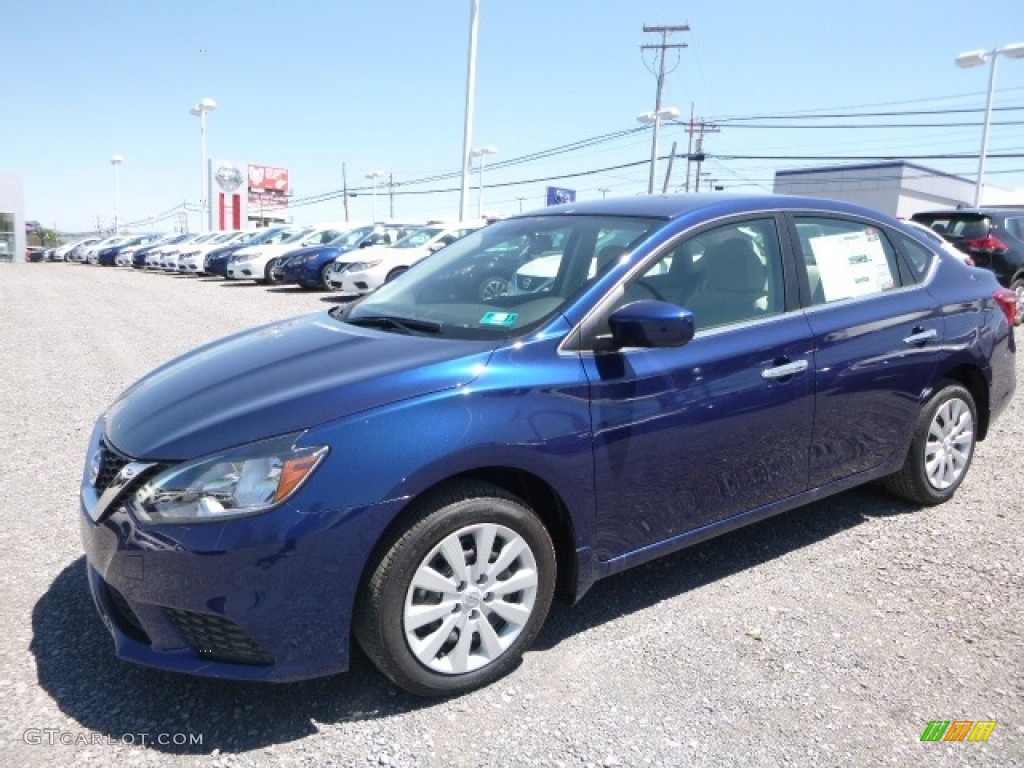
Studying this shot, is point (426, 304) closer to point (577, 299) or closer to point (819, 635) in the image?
point (577, 299)

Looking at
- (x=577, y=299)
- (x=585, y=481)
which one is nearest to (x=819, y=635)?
(x=585, y=481)

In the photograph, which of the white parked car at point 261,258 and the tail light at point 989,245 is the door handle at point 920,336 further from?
the white parked car at point 261,258

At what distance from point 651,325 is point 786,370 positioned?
0.87 m

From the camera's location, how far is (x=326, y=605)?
7.77ft

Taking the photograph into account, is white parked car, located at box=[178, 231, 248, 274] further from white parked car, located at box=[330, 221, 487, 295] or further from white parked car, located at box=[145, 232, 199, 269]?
white parked car, located at box=[330, 221, 487, 295]

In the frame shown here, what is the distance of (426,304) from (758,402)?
55.9 inches

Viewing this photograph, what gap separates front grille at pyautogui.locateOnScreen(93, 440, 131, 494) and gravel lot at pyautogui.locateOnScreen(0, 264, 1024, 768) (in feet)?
2.23

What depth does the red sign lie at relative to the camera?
205ft

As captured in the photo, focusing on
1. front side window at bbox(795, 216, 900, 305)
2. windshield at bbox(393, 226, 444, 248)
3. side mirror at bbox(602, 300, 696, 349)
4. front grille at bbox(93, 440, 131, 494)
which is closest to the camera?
front grille at bbox(93, 440, 131, 494)

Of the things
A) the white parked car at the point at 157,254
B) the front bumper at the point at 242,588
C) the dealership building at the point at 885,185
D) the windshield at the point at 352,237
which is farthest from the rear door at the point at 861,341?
the dealership building at the point at 885,185

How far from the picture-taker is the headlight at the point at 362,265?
1541cm

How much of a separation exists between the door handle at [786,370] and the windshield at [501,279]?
2.45ft

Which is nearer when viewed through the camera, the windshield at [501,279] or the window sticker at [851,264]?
the windshield at [501,279]

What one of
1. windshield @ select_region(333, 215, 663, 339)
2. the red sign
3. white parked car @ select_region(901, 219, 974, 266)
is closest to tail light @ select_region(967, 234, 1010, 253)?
→ white parked car @ select_region(901, 219, 974, 266)
